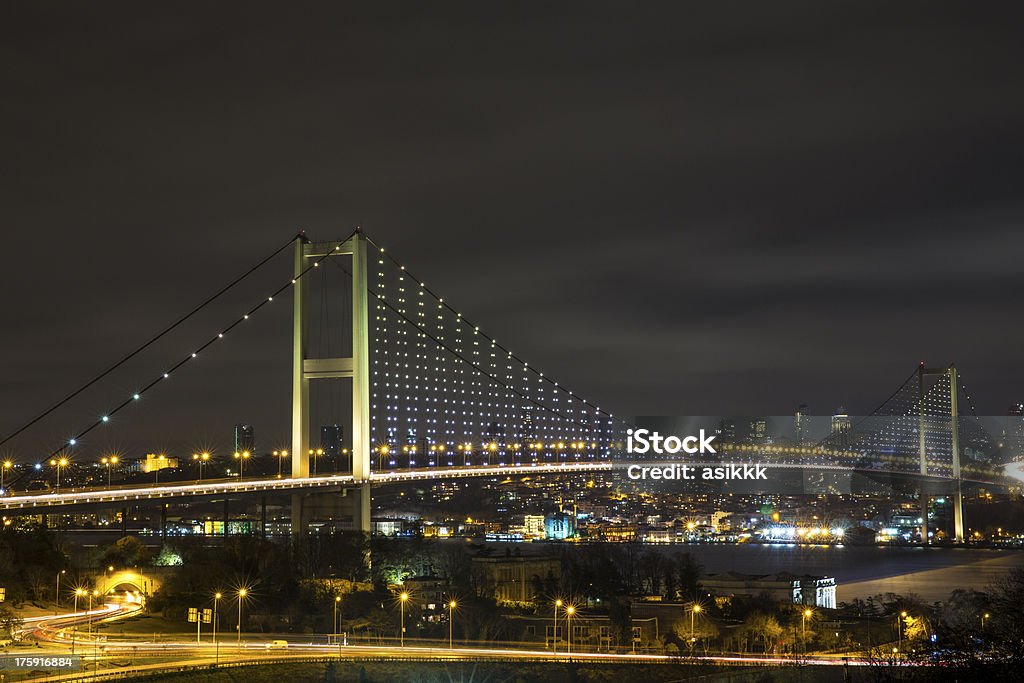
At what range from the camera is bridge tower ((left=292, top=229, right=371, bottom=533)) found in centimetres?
2722

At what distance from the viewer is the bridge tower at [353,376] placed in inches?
→ 1072

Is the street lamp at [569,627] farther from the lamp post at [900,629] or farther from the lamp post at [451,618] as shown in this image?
the lamp post at [900,629]

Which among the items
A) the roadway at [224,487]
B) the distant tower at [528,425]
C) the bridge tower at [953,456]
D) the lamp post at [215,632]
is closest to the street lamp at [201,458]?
the roadway at [224,487]

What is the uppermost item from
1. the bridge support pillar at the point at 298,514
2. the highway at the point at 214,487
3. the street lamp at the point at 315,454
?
the street lamp at the point at 315,454

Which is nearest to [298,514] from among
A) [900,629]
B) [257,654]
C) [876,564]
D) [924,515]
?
[257,654]

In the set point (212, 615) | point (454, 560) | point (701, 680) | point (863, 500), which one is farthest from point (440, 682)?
point (863, 500)

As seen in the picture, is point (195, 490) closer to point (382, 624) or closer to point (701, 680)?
point (382, 624)

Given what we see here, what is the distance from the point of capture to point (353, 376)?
91.7 ft

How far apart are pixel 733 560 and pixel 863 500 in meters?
18.1

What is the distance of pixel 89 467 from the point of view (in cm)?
3469

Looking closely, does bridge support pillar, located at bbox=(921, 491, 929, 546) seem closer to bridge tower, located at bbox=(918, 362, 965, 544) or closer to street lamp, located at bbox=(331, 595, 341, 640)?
bridge tower, located at bbox=(918, 362, 965, 544)

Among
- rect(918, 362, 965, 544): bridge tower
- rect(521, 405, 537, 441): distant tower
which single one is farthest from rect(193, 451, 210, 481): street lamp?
rect(918, 362, 965, 544): bridge tower

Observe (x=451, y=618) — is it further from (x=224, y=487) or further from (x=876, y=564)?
(x=876, y=564)

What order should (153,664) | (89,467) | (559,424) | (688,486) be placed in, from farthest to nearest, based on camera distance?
1. (688,486)
2. (559,424)
3. (89,467)
4. (153,664)
